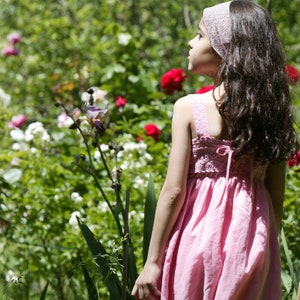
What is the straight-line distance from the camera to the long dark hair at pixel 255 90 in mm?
2344

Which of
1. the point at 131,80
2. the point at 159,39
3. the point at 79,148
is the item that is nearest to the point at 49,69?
the point at 159,39

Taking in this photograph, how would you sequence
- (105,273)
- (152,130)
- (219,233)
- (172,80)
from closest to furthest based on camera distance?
(219,233)
(105,273)
(152,130)
(172,80)

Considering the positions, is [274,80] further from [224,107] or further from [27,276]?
[27,276]

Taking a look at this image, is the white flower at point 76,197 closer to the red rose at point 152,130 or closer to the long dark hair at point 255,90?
the red rose at point 152,130

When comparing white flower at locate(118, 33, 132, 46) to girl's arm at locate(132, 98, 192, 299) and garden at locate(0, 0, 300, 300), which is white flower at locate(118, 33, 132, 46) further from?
girl's arm at locate(132, 98, 192, 299)

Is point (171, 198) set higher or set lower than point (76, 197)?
higher

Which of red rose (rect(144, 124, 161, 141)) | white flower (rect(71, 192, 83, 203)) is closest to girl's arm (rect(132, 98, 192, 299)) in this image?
white flower (rect(71, 192, 83, 203))

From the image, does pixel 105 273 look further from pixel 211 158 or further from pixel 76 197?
pixel 76 197

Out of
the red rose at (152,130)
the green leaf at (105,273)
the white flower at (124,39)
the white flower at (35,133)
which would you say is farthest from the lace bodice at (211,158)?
the white flower at (124,39)

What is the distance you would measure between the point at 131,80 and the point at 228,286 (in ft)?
9.32

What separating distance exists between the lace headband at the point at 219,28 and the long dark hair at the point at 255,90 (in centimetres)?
2

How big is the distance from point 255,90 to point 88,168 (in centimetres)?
89

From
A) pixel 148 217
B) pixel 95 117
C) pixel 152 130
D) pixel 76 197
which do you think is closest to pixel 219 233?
pixel 148 217

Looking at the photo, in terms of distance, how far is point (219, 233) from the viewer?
7.66 ft
